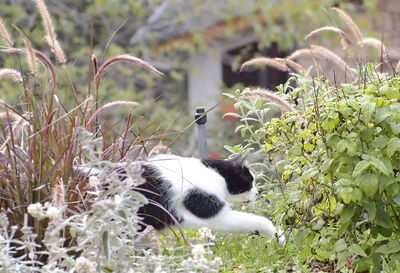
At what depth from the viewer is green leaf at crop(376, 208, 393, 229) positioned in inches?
115

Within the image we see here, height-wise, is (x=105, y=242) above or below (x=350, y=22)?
below

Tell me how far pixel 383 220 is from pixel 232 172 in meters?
1.01

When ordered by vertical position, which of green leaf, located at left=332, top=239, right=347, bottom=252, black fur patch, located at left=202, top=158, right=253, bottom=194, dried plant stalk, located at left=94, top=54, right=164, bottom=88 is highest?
dried plant stalk, located at left=94, top=54, right=164, bottom=88

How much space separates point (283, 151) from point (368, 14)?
7.53 meters

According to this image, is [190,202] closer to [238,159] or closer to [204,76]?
[238,159]

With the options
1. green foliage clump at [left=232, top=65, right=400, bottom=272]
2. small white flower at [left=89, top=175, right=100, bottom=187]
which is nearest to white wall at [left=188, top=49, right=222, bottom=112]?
green foliage clump at [left=232, top=65, right=400, bottom=272]

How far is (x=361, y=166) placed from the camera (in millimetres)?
2770

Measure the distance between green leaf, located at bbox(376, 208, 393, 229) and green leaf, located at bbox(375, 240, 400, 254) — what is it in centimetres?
8

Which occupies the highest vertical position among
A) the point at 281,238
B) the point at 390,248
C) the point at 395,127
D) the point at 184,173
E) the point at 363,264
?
the point at 395,127

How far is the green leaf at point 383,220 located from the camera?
2.93 meters

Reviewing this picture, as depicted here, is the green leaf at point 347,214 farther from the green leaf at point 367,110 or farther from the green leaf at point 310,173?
the green leaf at point 367,110

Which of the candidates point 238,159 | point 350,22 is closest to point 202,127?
point 238,159

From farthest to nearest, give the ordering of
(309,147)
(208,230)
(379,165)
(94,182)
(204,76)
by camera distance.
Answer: (204,76), (309,147), (379,165), (208,230), (94,182)

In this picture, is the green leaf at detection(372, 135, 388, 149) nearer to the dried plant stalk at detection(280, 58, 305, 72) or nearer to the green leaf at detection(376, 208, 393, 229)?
the green leaf at detection(376, 208, 393, 229)
